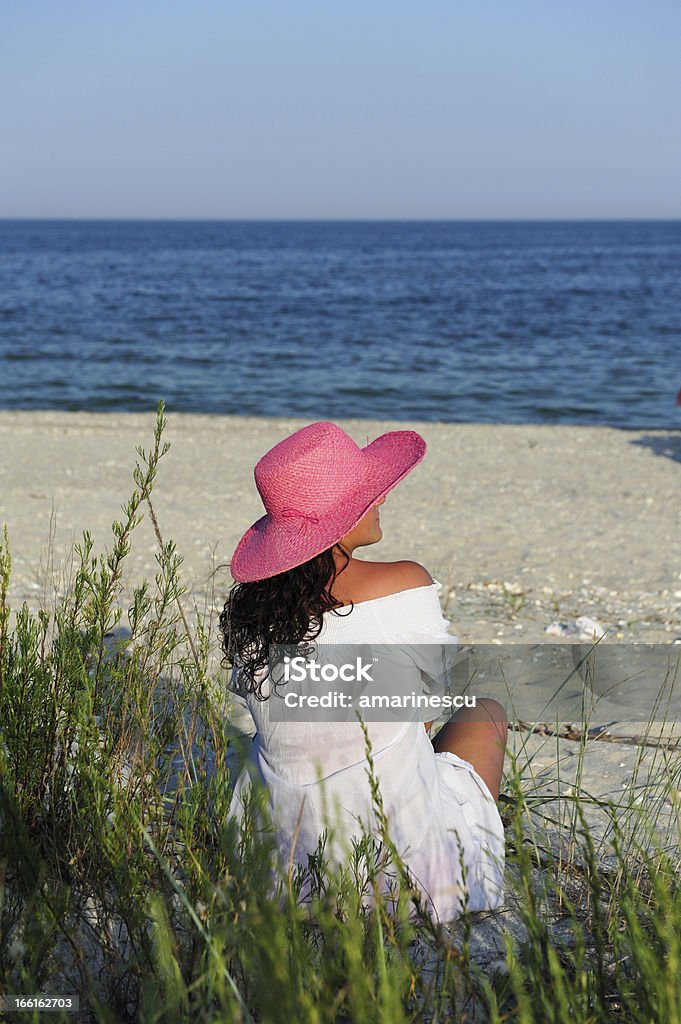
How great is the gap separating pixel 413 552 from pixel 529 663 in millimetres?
2450

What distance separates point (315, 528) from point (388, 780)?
65 centimetres

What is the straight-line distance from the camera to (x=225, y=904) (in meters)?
1.86

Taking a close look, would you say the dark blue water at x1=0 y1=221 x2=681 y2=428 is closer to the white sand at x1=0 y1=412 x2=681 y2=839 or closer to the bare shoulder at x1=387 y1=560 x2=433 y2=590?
the white sand at x1=0 y1=412 x2=681 y2=839

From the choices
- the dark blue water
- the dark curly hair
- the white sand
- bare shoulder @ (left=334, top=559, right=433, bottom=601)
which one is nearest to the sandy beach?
the white sand

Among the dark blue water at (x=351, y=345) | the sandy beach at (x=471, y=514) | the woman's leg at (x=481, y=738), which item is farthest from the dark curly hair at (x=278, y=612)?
the dark blue water at (x=351, y=345)

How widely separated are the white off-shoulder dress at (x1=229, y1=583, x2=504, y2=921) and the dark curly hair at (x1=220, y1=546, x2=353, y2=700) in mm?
46

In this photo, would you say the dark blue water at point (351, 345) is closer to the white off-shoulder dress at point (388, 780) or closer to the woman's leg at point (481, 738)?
the woman's leg at point (481, 738)

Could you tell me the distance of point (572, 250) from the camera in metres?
80.1

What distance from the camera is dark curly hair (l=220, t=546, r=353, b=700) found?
2453 mm

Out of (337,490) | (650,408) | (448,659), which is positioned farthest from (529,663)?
(650,408)

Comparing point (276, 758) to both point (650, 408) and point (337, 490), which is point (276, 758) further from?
point (650, 408)

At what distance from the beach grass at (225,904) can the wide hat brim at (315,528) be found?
22 cm

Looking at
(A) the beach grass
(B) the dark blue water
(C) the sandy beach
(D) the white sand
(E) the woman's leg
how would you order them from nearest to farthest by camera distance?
(A) the beach grass
(E) the woman's leg
(D) the white sand
(C) the sandy beach
(B) the dark blue water

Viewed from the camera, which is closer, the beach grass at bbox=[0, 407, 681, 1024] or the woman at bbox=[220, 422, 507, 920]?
the beach grass at bbox=[0, 407, 681, 1024]
